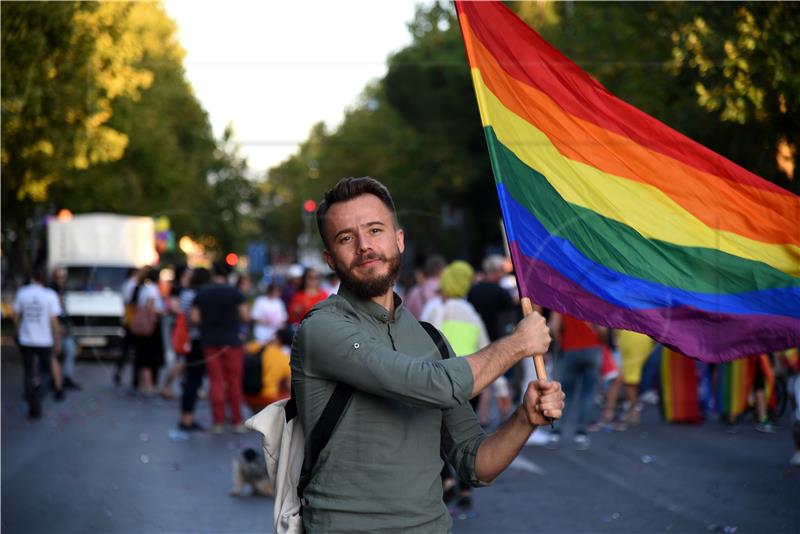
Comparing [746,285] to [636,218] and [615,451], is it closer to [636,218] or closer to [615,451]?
[636,218]

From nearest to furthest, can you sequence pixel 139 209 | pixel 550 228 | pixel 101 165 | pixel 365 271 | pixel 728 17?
pixel 365 271 < pixel 550 228 < pixel 728 17 < pixel 101 165 < pixel 139 209

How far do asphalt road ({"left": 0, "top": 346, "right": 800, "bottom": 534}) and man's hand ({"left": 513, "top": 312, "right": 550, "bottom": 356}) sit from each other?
530 centimetres

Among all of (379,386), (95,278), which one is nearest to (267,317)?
(379,386)

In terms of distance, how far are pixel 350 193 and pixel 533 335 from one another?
2.24 ft

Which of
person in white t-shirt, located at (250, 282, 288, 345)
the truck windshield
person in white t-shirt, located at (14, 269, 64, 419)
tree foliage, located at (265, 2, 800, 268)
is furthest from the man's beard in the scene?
the truck windshield

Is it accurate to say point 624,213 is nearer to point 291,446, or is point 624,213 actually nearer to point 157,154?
point 291,446

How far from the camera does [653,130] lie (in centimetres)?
455

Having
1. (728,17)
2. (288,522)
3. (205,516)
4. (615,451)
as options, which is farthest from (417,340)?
(615,451)

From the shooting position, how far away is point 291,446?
3.83 meters

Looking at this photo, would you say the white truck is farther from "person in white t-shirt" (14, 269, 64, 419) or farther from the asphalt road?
the asphalt road

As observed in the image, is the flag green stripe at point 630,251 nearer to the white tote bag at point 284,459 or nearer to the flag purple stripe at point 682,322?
the flag purple stripe at point 682,322

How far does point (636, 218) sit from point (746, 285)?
431mm

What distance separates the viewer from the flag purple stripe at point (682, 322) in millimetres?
4297

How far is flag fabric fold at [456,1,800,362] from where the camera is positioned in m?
Result: 4.35
